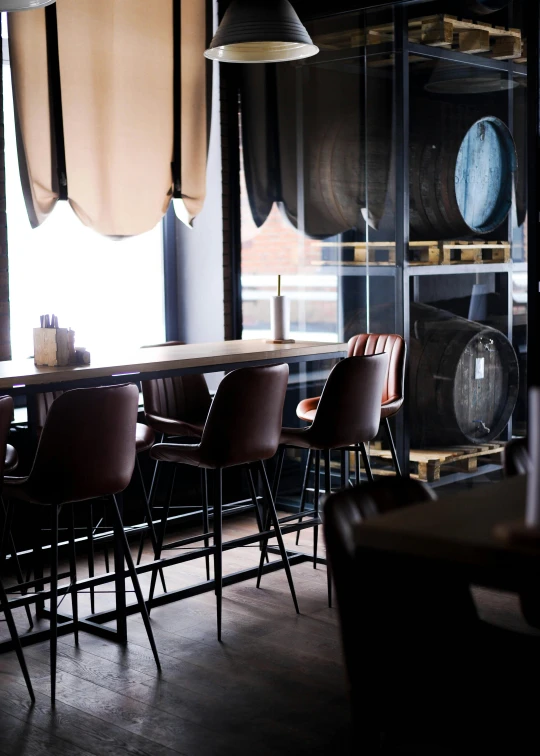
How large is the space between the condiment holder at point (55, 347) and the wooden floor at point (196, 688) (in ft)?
3.54

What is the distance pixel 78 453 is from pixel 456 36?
3057 mm

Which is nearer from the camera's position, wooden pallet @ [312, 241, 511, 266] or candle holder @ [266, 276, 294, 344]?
candle holder @ [266, 276, 294, 344]

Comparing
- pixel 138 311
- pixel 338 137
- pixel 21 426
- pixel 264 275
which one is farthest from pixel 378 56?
pixel 21 426

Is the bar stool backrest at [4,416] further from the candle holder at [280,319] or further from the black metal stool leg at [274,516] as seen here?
the candle holder at [280,319]

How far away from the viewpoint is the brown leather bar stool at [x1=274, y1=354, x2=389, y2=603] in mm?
4172

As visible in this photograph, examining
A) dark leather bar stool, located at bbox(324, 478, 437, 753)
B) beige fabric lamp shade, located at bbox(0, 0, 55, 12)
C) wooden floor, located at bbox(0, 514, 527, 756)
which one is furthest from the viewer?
beige fabric lamp shade, located at bbox(0, 0, 55, 12)

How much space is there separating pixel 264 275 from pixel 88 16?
175cm

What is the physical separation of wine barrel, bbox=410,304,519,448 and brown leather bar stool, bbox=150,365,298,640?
4.90ft

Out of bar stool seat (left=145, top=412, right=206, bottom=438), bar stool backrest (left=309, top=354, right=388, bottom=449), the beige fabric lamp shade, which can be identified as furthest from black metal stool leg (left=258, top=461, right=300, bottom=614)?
the beige fabric lamp shade

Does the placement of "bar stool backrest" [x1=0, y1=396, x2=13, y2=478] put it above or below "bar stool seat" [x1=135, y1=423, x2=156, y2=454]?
above

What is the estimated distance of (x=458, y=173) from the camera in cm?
517

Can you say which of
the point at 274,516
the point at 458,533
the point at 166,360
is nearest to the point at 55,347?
the point at 166,360

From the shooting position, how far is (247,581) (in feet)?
15.4

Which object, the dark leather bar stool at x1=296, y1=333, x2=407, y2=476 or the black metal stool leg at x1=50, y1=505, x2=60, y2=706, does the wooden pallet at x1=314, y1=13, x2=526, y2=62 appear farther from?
the black metal stool leg at x1=50, y1=505, x2=60, y2=706
